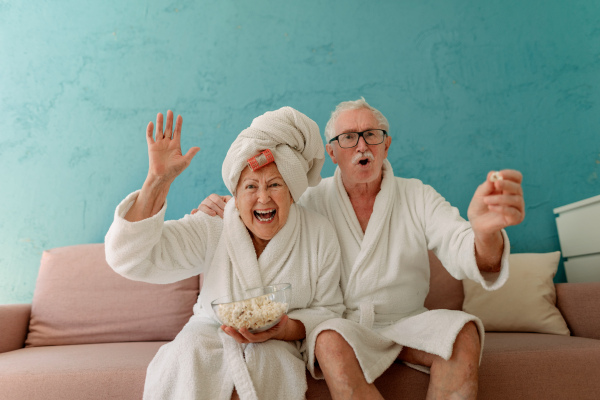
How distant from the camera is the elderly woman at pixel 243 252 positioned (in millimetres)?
1150

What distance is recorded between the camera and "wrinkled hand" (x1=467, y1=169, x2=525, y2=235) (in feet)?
3.34

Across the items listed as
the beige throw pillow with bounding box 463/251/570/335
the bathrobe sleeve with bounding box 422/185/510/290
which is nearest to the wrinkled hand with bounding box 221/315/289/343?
the bathrobe sleeve with bounding box 422/185/510/290

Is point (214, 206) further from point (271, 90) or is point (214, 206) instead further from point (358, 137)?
point (271, 90)

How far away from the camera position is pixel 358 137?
1.61 meters

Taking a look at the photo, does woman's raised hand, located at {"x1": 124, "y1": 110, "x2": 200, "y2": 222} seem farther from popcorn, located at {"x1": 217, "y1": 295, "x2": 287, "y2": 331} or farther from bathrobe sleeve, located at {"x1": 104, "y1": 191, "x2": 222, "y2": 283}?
popcorn, located at {"x1": 217, "y1": 295, "x2": 287, "y2": 331}

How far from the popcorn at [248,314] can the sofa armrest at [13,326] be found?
117 centimetres

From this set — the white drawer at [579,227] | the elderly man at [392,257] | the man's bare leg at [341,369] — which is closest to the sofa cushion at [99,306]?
the elderly man at [392,257]

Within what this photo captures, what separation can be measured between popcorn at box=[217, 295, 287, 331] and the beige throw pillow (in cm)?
108

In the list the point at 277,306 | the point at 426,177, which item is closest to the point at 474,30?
the point at 426,177

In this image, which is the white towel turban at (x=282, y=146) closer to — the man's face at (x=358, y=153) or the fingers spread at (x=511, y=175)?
the man's face at (x=358, y=153)

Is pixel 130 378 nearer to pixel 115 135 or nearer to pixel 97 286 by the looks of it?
pixel 97 286

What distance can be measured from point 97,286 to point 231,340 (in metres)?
0.96

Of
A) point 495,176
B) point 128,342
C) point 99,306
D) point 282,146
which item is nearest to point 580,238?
point 495,176

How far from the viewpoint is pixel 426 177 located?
2215 millimetres
